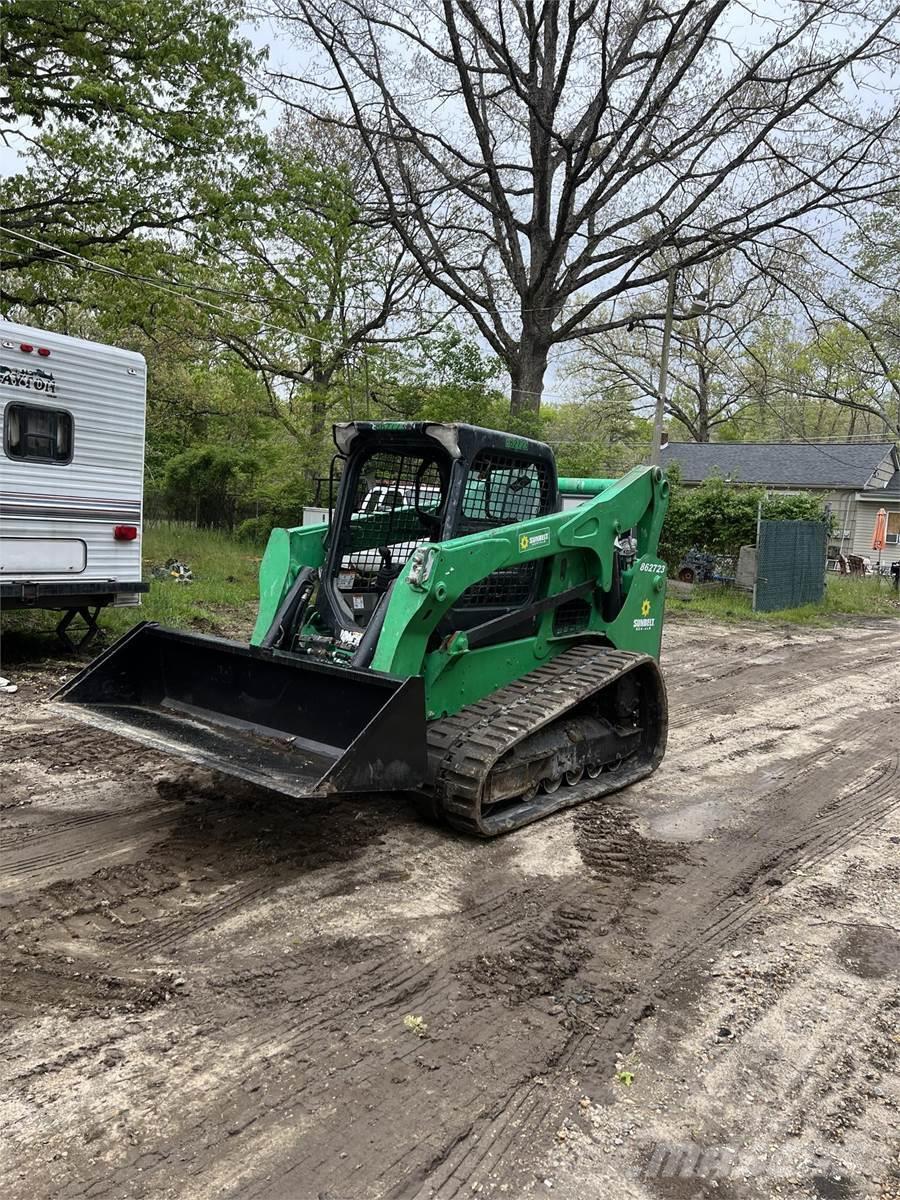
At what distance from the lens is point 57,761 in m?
5.95

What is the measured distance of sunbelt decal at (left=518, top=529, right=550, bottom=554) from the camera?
5113 mm

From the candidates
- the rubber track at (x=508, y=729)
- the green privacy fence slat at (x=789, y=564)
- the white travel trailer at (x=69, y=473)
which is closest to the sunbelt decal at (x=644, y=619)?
the rubber track at (x=508, y=729)

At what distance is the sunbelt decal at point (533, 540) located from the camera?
5113 mm

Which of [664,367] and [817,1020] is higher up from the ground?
[664,367]

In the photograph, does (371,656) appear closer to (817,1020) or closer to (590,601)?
(590,601)

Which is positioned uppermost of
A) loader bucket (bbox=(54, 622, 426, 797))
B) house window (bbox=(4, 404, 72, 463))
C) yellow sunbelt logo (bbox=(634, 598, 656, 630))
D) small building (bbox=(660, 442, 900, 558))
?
small building (bbox=(660, 442, 900, 558))

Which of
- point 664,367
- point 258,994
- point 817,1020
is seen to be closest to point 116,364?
point 258,994

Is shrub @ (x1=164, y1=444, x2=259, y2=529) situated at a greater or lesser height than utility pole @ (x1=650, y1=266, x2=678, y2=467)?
lesser

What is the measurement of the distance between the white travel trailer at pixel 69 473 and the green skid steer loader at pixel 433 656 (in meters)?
3.49

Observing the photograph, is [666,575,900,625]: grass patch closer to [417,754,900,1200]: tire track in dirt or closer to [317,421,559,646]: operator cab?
[417,754,900,1200]: tire track in dirt

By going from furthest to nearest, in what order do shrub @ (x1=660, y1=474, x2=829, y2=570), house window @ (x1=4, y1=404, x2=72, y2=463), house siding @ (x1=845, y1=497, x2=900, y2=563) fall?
1. house siding @ (x1=845, y1=497, x2=900, y2=563)
2. shrub @ (x1=660, y1=474, x2=829, y2=570)
3. house window @ (x1=4, y1=404, x2=72, y2=463)

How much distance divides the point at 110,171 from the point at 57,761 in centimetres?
1235

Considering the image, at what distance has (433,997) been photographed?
3.42 meters

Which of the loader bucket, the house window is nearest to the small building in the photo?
the house window
